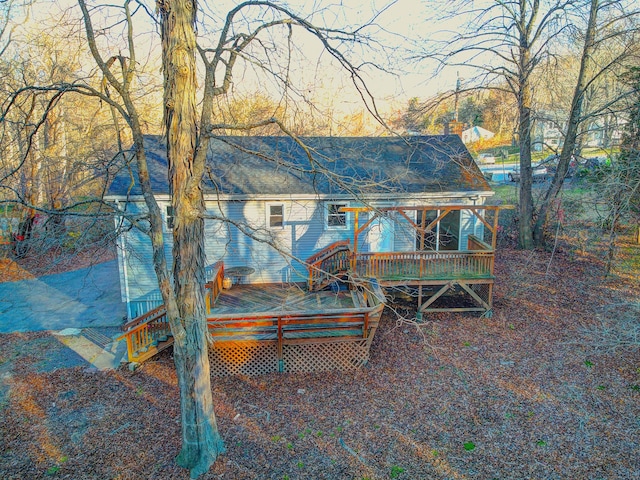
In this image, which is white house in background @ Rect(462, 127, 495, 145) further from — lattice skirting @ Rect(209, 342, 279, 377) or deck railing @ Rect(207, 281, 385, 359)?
lattice skirting @ Rect(209, 342, 279, 377)

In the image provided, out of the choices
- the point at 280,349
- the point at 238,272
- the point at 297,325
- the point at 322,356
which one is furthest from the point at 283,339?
the point at 238,272

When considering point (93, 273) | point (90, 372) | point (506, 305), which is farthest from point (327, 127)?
point (93, 273)

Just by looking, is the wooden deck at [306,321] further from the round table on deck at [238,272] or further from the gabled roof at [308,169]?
the gabled roof at [308,169]

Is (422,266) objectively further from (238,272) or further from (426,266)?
(238,272)

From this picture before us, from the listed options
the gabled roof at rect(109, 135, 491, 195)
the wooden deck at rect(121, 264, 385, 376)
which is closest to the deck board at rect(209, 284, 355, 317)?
the wooden deck at rect(121, 264, 385, 376)

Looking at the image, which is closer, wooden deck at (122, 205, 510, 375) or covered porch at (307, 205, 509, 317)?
wooden deck at (122, 205, 510, 375)

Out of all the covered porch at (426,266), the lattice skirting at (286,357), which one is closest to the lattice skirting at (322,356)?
the lattice skirting at (286,357)

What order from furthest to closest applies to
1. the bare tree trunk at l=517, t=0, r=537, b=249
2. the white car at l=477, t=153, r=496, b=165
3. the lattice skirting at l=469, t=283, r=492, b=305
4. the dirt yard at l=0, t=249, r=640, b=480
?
the white car at l=477, t=153, r=496, b=165, the bare tree trunk at l=517, t=0, r=537, b=249, the lattice skirting at l=469, t=283, r=492, b=305, the dirt yard at l=0, t=249, r=640, b=480
